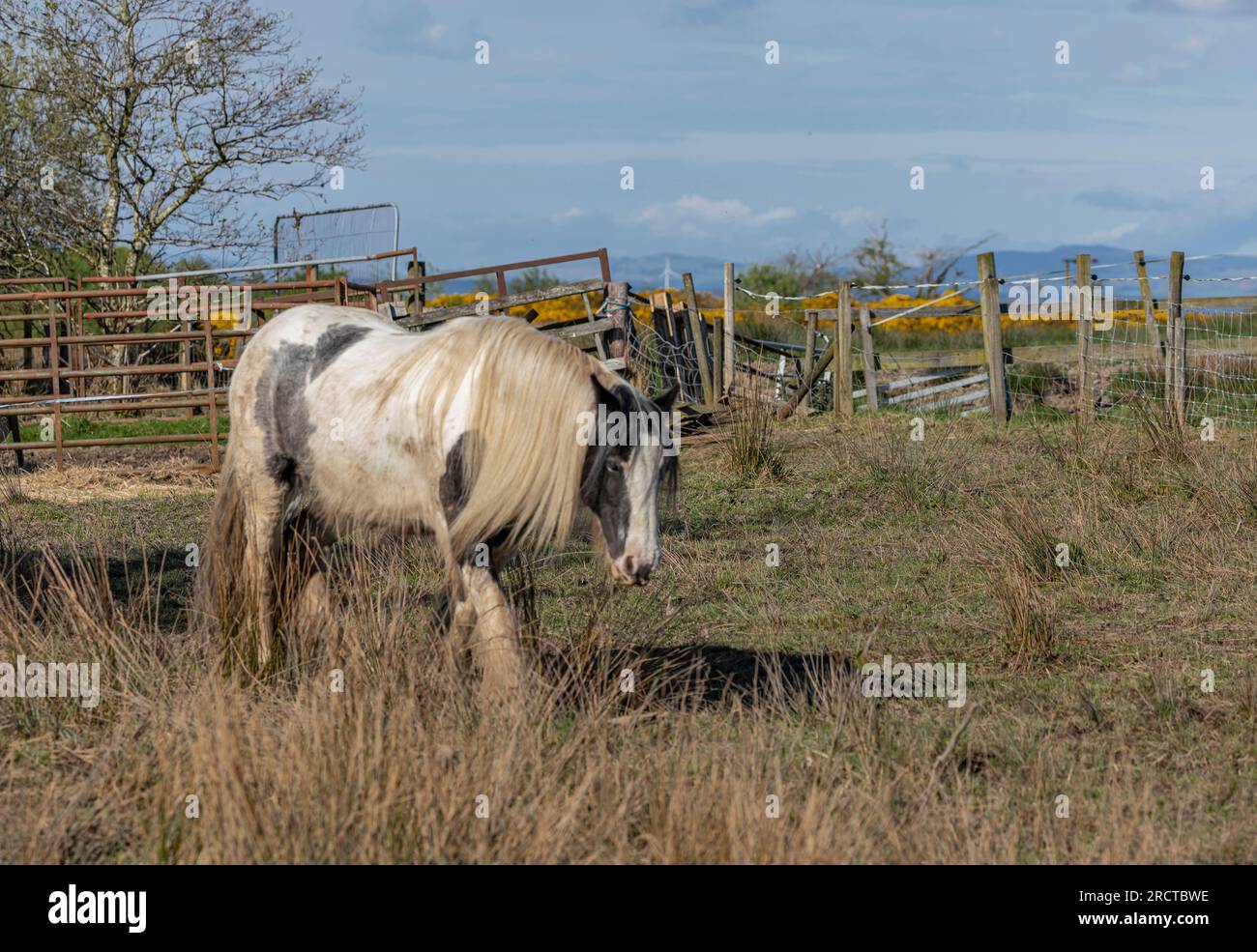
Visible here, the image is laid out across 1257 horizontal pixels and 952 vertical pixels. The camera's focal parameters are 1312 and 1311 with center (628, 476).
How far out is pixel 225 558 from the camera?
17.6ft

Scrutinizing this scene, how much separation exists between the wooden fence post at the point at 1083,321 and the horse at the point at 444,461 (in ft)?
28.6

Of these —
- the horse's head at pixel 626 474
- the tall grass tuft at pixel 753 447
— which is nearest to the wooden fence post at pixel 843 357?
the tall grass tuft at pixel 753 447

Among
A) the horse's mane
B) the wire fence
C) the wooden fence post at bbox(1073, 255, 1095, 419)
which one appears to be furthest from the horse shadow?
the wooden fence post at bbox(1073, 255, 1095, 419)

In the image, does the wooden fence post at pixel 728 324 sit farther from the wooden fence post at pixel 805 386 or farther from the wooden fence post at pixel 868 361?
the wooden fence post at pixel 868 361

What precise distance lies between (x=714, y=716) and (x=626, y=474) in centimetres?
88

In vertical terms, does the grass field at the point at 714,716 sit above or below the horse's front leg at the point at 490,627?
below

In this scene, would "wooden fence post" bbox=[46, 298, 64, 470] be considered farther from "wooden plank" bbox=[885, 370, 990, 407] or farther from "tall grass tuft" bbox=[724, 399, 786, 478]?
"wooden plank" bbox=[885, 370, 990, 407]

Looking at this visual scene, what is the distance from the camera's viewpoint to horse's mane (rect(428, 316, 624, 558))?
446cm

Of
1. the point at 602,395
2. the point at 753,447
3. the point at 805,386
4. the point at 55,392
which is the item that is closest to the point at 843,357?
the point at 805,386

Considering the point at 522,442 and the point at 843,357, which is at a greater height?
the point at 843,357

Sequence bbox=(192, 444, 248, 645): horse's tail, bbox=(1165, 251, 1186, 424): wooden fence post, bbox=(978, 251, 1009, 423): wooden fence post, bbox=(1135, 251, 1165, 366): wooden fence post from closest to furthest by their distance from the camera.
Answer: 1. bbox=(192, 444, 248, 645): horse's tail
2. bbox=(1165, 251, 1186, 424): wooden fence post
3. bbox=(1135, 251, 1165, 366): wooden fence post
4. bbox=(978, 251, 1009, 423): wooden fence post

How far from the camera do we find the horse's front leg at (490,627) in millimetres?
4457

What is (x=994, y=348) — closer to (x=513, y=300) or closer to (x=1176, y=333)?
(x=1176, y=333)

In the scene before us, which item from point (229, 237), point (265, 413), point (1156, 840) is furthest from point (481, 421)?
point (229, 237)
